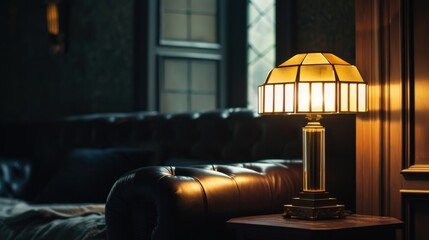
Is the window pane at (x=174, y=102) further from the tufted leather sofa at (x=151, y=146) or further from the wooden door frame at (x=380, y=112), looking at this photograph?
the wooden door frame at (x=380, y=112)

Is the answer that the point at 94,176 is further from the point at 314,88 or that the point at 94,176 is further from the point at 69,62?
the point at 314,88

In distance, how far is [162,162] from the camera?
439 centimetres

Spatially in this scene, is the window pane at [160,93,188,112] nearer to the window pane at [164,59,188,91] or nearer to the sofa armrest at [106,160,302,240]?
the window pane at [164,59,188,91]

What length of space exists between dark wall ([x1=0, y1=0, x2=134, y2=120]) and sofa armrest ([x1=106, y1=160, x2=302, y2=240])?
2.59 metres

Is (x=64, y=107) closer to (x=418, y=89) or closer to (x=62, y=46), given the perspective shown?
(x=62, y=46)

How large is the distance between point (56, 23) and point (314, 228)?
3.95 m

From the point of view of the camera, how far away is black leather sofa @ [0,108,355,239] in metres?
2.64

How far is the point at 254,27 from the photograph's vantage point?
515 centimetres

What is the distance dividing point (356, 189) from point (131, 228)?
0.97 metres

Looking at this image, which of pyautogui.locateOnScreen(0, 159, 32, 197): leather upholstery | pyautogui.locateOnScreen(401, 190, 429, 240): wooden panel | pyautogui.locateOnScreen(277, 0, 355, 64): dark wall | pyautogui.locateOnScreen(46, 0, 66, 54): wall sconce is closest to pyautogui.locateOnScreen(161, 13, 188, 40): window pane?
pyautogui.locateOnScreen(46, 0, 66, 54): wall sconce

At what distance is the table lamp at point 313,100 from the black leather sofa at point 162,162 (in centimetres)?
22

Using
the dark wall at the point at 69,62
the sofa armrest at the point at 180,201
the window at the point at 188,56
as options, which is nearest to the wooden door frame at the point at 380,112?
the sofa armrest at the point at 180,201

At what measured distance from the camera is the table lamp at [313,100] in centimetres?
271

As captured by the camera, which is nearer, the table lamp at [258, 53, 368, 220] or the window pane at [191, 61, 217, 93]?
the table lamp at [258, 53, 368, 220]
